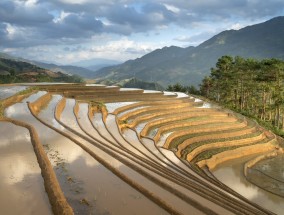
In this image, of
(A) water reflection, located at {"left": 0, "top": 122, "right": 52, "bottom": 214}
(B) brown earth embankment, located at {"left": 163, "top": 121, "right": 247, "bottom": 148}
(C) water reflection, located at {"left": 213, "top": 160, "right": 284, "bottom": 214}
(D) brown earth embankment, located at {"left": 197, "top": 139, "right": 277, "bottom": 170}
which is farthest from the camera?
(B) brown earth embankment, located at {"left": 163, "top": 121, "right": 247, "bottom": 148}

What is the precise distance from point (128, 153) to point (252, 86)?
Answer: 3499cm

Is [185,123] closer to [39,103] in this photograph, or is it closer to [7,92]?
[39,103]

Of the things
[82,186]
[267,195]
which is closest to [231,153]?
[267,195]

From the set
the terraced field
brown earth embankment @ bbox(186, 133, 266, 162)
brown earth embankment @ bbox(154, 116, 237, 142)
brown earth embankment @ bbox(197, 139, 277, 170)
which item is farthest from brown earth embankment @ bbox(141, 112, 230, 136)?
brown earth embankment @ bbox(197, 139, 277, 170)

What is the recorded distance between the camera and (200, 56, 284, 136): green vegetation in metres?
38.8

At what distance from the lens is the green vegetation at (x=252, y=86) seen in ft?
127

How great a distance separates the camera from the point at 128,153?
46.0ft

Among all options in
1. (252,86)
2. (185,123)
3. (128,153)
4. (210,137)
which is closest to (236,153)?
(210,137)

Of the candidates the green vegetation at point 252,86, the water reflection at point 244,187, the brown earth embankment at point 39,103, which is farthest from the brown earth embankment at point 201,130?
the brown earth embankment at point 39,103

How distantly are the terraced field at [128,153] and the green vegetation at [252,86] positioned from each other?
387 inches

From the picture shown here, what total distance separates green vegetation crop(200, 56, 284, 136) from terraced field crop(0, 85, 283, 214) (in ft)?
32.3

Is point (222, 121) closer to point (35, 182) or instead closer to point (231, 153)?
point (231, 153)

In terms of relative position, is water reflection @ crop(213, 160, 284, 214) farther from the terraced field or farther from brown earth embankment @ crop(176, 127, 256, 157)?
brown earth embankment @ crop(176, 127, 256, 157)

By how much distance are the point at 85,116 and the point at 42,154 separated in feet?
34.2
